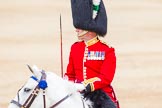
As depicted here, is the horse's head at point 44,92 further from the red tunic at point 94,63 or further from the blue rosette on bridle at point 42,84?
the red tunic at point 94,63

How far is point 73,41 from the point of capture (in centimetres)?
984

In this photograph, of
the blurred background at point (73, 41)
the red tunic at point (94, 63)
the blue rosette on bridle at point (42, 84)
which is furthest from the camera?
the blurred background at point (73, 41)

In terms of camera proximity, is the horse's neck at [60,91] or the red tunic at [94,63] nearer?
the horse's neck at [60,91]

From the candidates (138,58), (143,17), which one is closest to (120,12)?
(143,17)

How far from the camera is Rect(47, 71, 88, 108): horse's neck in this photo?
388 centimetres

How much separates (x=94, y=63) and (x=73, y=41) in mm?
5371

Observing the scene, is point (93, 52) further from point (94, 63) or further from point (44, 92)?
point (44, 92)

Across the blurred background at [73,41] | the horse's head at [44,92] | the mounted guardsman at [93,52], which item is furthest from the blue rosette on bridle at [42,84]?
the blurred background at [73,41]

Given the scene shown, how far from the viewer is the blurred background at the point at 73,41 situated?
867 centimetres

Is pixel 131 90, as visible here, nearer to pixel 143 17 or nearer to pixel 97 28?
pixel 143 17

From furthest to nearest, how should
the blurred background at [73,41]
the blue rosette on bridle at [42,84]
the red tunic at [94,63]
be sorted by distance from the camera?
the blurred background at [73,41]
the red tunic at [94,63]
the blue rosette on bridle at [42,84]

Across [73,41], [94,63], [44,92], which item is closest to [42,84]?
[44,92]

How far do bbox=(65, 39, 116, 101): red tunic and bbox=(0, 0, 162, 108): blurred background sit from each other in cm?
358

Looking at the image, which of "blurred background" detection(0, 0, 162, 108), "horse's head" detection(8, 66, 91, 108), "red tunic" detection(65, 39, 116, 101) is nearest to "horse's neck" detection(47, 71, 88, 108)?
"horse's head" detection(8, 66, 91, 108)
